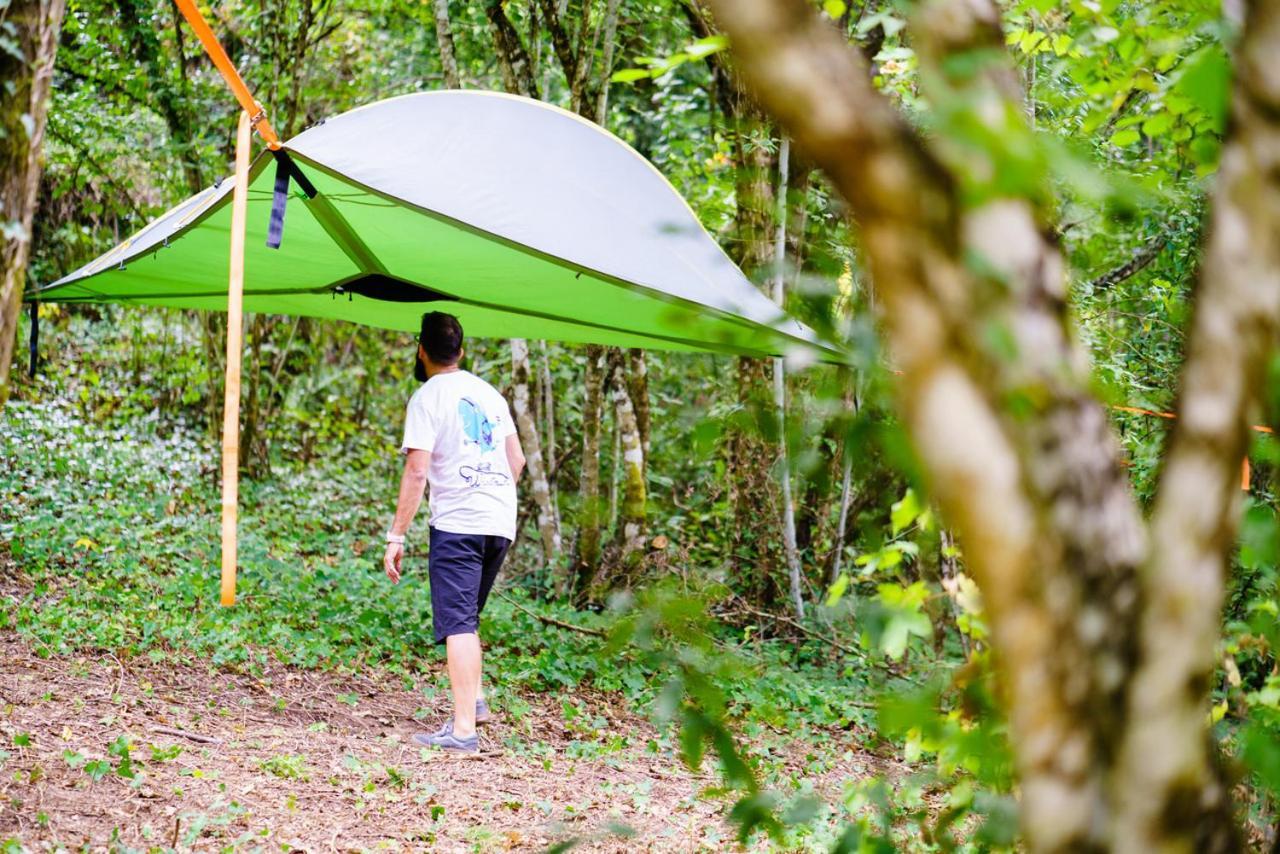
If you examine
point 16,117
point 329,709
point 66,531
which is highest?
point 16,117

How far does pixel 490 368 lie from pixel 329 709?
3264 millimetres

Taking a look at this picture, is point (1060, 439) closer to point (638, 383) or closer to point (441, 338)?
point (441, 338)

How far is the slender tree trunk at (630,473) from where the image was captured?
5086 mm

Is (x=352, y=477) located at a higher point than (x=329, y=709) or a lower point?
higher

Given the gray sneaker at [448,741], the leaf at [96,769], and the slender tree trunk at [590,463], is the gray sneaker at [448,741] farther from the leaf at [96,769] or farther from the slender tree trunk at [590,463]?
the slender tree trunk at [590,463]

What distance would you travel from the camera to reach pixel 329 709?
141 inches

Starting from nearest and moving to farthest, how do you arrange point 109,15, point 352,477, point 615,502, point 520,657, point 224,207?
point 224,207
point 520,657
point 615,502
point 109,15
point 352,477

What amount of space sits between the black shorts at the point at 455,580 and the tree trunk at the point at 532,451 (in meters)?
1.89

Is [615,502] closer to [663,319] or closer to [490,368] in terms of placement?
[490,368]

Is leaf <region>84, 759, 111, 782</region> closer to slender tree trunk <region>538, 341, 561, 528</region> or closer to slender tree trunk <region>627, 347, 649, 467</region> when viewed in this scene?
slender tree trunk <region>627, 347, 649, 467</region>

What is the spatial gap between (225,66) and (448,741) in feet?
6.09

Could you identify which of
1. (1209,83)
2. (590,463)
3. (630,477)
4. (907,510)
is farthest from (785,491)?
(1209,83)

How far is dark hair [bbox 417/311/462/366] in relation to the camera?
3381 mm

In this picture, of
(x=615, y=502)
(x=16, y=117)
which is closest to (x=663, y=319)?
(x=16, y=117)
